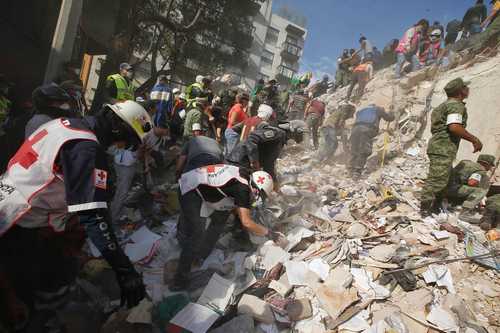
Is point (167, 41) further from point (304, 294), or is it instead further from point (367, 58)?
point (304, 294)

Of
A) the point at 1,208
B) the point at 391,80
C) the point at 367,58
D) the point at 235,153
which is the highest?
the point at 367,58

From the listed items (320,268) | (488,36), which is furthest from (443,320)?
(488,36)

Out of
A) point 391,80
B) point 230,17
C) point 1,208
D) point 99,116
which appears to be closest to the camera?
point 1,208

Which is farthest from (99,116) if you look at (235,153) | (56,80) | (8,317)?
(56,80)

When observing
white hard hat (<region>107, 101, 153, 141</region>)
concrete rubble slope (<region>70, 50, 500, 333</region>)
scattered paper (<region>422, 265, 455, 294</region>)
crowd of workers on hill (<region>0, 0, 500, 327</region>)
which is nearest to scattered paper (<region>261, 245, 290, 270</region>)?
concrete rubble slope (<region>70, 50, 500, 333</region>)

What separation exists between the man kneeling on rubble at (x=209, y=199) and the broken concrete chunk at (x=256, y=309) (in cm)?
64

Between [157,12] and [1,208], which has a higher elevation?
[157,12]

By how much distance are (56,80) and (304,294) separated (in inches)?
220

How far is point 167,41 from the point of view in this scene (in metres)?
14.2

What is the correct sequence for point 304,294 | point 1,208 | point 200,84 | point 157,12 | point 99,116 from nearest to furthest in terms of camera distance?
point 1,208 → point 99,116 → point 304,294 → point 200,84 → point 157,12

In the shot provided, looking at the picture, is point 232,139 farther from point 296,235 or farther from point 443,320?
point 443,320

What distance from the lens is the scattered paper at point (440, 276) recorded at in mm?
3172

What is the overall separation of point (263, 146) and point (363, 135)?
9.30 feet

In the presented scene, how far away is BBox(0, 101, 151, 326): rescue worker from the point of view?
56.8 inches
